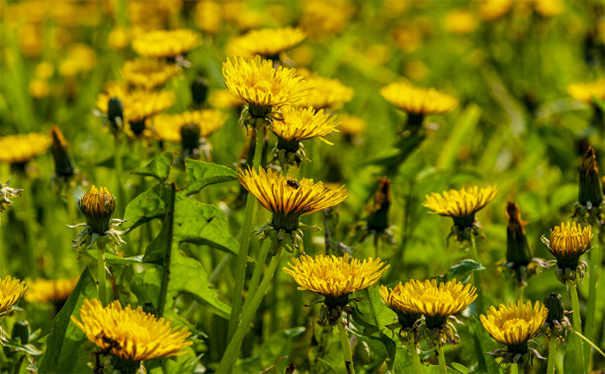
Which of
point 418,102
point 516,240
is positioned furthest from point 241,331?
point 418,102

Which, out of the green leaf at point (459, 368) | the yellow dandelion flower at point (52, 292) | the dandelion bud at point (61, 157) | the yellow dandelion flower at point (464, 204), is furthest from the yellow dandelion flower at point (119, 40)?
the green leaf at point (459, 368)

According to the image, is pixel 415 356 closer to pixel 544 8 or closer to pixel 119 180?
pixel 119 180

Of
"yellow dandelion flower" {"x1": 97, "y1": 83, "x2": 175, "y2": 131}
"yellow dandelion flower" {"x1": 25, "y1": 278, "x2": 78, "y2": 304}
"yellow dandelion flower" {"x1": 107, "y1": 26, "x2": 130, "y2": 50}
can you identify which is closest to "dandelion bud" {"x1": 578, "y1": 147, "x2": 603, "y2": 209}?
"yellow dandelion flower" {"x1": 97, "y1": 83, "x2": 175, "y2": 131}

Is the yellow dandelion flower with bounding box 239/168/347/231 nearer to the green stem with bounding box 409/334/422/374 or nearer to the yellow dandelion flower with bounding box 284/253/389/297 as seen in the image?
the yellow dandelion flower with bounding box 284/253/389/297

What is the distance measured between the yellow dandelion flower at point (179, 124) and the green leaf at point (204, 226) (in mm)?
544

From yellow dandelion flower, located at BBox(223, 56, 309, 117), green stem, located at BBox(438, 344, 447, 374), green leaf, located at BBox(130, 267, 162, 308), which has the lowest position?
green leaf, located at BBox(130, 267, 162, 308)

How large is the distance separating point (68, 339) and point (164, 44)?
4.85 feet

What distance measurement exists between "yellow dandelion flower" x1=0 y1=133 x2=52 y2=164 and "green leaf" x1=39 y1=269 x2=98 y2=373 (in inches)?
48.3

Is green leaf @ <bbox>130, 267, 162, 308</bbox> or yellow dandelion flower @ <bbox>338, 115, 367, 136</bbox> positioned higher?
green leaf @ <bbox>130, 267, 162, 308</bbox>

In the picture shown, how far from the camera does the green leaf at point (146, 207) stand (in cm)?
186

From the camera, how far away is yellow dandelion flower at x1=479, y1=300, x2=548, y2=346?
149cm

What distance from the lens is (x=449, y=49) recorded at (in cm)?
579

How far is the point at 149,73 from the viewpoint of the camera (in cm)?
290

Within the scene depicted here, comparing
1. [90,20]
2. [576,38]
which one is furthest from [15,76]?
[576,38]
